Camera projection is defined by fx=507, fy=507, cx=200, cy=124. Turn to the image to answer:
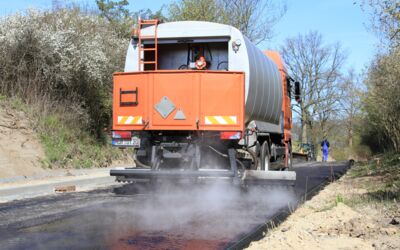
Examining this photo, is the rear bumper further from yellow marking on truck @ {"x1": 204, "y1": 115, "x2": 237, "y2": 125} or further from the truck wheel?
the truck wheel

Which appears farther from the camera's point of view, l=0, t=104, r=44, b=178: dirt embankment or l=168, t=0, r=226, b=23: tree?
l=168, t=0, r=226, b=23: tree

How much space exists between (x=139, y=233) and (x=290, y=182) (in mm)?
4069

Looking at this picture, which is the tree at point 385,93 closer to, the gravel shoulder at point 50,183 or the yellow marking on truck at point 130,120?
the yellow marking on truck at point 130,120

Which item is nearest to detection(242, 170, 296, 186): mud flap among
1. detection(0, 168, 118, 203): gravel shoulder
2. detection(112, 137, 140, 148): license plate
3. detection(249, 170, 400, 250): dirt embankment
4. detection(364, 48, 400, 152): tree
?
detection(249, 170, 400, 250): dirt embankment

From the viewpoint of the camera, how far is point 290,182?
10062 millimetres

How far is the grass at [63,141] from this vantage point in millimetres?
17122

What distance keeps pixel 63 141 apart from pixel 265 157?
9.09m

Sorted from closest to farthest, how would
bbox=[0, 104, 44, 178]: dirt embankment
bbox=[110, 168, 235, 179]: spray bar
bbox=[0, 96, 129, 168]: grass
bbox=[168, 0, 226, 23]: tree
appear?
bbox=[110, 168, 235, 179]: spray bar
bbox=[0, 104, 44, 178]: dirt embankment
bbox=[0, 96, 129, 168]: grass
bbox=[168, 0, 226, 23]: tree

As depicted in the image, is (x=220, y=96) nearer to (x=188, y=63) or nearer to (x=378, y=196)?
(x=188, y=63)

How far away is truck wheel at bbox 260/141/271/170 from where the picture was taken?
38.2ft

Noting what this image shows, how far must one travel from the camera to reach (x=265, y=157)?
12117 millimetres

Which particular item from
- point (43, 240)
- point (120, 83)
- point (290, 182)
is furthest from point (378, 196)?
point (43, 240)

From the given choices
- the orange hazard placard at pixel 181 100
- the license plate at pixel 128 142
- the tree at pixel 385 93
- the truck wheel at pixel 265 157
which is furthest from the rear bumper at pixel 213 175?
the tree at pixel 385 93

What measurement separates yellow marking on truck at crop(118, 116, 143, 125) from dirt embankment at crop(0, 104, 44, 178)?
5.20m
